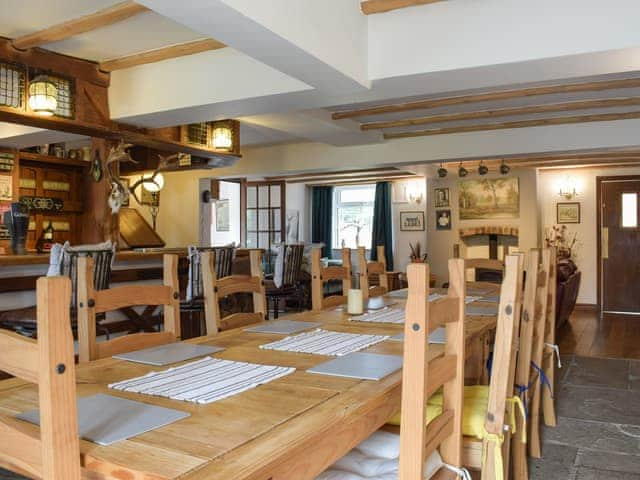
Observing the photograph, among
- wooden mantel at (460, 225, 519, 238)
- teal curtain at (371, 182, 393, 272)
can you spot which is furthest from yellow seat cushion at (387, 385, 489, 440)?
teal curtain at (371, 182, 393, 272)

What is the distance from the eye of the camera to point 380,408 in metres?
A: 1.42

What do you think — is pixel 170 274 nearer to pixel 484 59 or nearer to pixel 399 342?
pixel 399 342

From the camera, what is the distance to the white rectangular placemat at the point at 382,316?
261 centimetres

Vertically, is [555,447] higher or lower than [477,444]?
lower

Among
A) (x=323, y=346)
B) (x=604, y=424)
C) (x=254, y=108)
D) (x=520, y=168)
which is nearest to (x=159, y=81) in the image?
(x=254, y=108)

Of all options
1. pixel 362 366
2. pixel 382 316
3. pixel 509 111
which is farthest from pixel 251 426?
pixel 509 111

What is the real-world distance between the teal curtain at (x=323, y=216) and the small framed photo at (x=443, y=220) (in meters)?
2.73

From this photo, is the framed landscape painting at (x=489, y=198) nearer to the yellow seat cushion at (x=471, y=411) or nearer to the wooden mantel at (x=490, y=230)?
the wooden mantel at (x=490, y=230)

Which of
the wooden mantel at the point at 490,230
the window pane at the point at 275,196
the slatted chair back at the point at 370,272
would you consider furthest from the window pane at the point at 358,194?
the slatted chair back at the point at 370,272

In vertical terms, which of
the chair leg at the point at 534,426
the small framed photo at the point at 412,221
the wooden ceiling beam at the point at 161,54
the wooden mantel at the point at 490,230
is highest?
the wooden ceiling beam at the point at 161,54

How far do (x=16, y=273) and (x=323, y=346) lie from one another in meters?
2.51

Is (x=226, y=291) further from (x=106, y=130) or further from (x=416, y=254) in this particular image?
(x=416, y=254)

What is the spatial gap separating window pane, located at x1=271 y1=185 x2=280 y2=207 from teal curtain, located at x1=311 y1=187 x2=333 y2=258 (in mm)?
1716

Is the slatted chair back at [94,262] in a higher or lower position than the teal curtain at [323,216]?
lower
